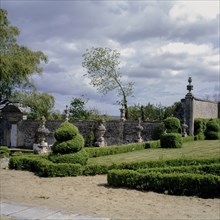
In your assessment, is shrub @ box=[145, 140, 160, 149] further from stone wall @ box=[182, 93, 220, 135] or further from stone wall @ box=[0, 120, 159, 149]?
stone wall @ box=[182, 93, 220, 135]

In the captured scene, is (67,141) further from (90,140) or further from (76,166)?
(90,140)

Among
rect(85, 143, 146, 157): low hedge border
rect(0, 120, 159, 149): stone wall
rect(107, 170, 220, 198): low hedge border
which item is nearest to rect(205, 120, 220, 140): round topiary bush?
rect(0, 120, 159, 149): stone wall

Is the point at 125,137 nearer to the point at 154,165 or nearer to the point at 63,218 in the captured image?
the point at 154,165

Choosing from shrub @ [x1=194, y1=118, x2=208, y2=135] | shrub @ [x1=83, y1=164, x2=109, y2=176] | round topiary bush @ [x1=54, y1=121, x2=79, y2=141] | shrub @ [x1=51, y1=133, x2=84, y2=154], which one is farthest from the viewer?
shrub @ [x1=194, y1=118, x2=208, y2=135]

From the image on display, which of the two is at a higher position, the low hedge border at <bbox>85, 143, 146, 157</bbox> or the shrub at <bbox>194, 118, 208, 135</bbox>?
the shrub at <bbox>194, 118, 208, 135</bbox>

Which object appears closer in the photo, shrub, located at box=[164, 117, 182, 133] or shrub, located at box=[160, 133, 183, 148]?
shrub, located at box=[160, 133, 183, 148]

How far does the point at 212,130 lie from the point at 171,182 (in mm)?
17917

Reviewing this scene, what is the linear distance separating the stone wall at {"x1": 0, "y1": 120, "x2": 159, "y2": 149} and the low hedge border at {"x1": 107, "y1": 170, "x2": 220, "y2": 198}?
627 inches

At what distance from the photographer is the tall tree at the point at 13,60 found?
76.6 feet

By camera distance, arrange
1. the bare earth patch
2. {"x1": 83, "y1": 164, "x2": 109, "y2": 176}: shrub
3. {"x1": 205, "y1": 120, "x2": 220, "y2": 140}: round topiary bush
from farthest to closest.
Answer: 1. {"x1": 205, "y1": 120, "x2": 220, "y2": 140}: round topiary bush
2. {"x1": 83, "y1": 164, "x2": 109, "y2": 176}: shrub
3. the bare earth patch

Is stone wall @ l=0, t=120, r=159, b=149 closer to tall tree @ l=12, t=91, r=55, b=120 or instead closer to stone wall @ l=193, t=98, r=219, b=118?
tall tree @ l=12, t=91, r=55, b=120

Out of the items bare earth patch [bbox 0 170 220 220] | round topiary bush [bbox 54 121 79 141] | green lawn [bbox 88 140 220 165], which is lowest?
bare earth patch [bbox 0 170 220 220]

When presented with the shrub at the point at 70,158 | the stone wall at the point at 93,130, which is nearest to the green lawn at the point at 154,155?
the shrub at the point at 70,158

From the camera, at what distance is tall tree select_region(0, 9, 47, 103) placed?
23.4 metres
